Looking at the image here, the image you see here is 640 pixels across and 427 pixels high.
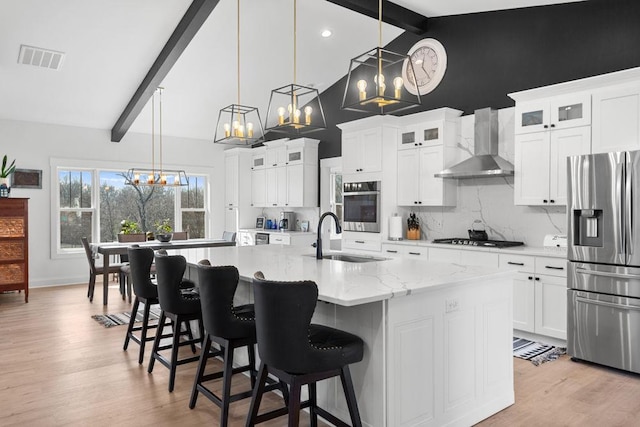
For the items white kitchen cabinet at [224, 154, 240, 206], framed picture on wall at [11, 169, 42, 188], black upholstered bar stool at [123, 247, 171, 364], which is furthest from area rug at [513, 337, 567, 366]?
framed picture on wall at [11, 169, 42, 188]

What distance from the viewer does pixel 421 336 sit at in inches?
93.0

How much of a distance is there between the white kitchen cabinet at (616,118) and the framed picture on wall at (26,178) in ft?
24.5

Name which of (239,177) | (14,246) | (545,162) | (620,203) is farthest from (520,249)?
(14,246)

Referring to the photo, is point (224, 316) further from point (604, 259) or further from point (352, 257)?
point (604, 259)

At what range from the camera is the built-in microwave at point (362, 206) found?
232 inches

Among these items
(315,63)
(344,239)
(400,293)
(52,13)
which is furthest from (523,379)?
(52,13)

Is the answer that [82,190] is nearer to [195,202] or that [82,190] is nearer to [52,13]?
[195,202]

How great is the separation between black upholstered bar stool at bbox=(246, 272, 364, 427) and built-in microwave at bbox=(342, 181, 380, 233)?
3.77m

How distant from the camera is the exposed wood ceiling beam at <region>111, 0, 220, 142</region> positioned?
15.6 ft

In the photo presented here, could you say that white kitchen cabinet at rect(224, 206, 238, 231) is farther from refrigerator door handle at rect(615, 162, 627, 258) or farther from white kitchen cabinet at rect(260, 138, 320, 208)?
refrigerator door handle at rect(615, 162, 627, 258)

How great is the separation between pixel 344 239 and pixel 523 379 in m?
3.40

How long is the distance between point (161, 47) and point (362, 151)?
2.83 metres

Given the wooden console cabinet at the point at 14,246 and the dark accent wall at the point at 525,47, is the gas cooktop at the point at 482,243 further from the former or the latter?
the wooden console cabinet at the point at 14,246

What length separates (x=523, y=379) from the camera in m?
3.32
